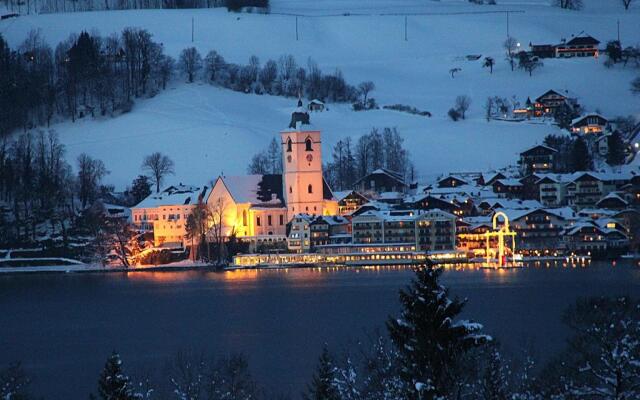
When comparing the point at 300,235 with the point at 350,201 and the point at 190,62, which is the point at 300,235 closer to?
the point at 350,201

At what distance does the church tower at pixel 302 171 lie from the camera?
5372 cm

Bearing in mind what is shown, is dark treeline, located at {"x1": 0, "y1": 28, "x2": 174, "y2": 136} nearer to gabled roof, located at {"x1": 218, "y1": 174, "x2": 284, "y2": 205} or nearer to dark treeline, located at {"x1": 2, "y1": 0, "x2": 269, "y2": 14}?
dark treeline, located at {"x1": 2, "y1": 0, "x2": 269, "y2": 14}

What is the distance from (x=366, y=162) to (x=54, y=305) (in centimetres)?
2847

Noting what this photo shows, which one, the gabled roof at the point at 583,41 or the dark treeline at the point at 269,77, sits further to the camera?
the gabled roof at the point at 583,41

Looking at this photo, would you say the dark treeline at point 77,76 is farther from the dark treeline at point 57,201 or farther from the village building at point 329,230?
the village building at point 329,230

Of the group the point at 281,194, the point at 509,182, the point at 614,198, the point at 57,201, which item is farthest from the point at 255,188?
the point at 614,198

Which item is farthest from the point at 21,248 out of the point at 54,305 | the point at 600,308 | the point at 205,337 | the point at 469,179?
the point at 600,308

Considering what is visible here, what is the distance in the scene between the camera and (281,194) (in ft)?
178

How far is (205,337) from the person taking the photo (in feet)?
89.5

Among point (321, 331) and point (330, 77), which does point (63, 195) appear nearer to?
point (330, 77)

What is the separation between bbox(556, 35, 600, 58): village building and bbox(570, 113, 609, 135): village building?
43.1 ft

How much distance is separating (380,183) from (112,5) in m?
36.5

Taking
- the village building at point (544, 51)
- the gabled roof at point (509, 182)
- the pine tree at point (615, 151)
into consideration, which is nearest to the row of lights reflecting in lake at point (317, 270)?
the gabled roof at point (509, 182)

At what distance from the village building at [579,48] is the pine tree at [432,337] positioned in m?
66.0
